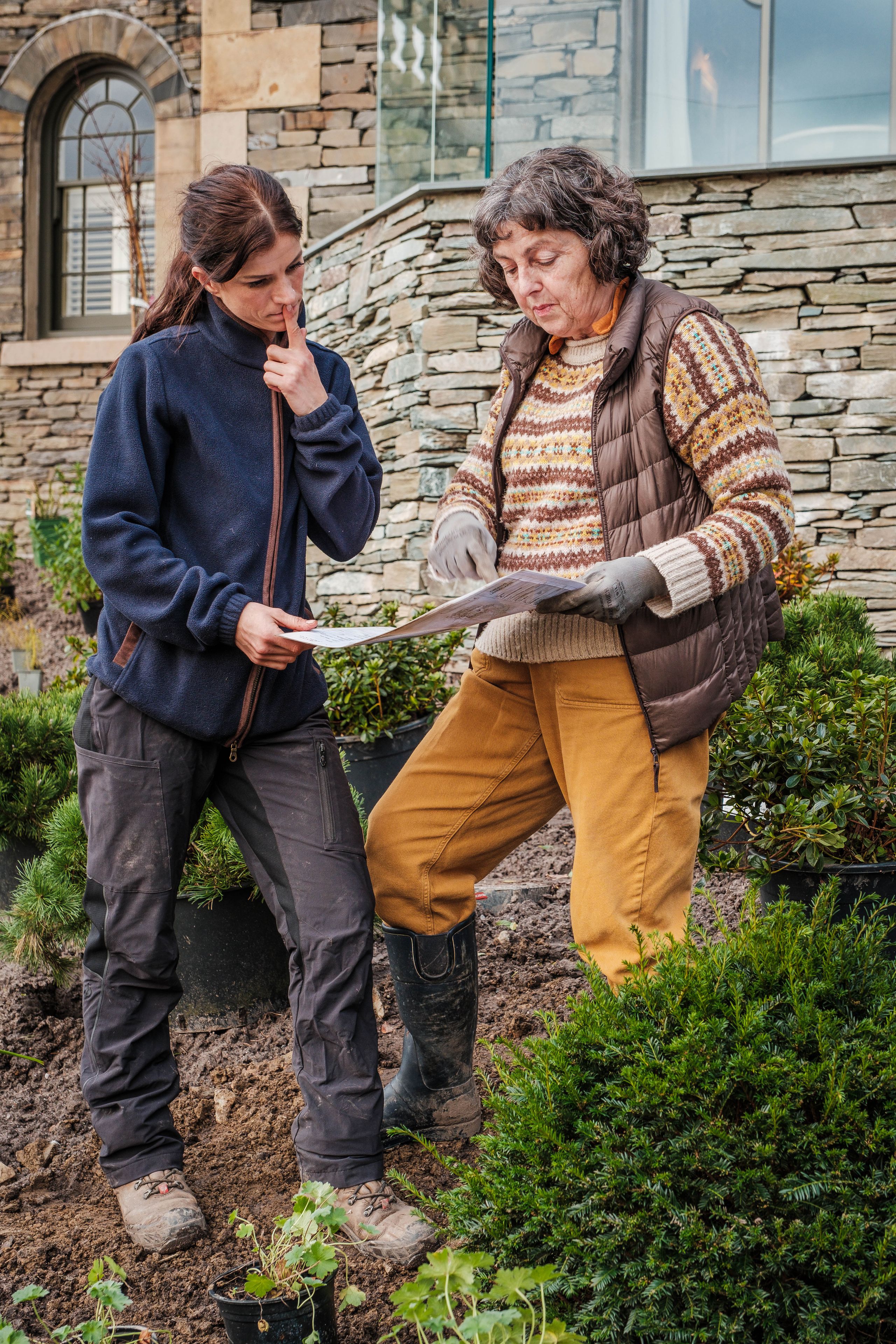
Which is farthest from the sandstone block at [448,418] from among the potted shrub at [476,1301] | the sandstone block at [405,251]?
the potted shrub at [476,1301]

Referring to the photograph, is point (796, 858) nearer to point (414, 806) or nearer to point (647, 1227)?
point (414, 806)

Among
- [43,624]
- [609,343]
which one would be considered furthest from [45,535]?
[609,343]

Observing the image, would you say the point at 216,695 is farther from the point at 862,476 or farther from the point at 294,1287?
the point at 862,476

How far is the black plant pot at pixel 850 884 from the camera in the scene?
2.59 m

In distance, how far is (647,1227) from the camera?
141 cm

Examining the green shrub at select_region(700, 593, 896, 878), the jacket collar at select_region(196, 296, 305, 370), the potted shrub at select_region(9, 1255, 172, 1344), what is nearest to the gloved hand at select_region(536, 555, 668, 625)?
the jacket collar at select_region(196, 296, 305, 370)

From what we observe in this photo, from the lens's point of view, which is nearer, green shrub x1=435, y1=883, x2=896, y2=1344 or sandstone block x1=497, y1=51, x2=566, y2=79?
green shrub x1=435, y1=883, x2=896, y2=1344

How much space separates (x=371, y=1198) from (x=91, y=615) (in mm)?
6195

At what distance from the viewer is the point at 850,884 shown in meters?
2.63

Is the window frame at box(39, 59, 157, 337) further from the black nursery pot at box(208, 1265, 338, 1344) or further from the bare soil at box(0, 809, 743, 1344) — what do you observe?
the black nursery pot at box(208, 1265, 338, 1344)

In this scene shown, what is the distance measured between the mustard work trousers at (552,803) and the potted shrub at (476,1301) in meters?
0.60

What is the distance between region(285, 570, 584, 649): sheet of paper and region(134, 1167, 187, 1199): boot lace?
1070mm

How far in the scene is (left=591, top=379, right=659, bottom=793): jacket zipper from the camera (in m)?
1.97

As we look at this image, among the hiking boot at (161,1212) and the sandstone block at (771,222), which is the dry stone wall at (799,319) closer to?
the sandstone block at (771,222)
